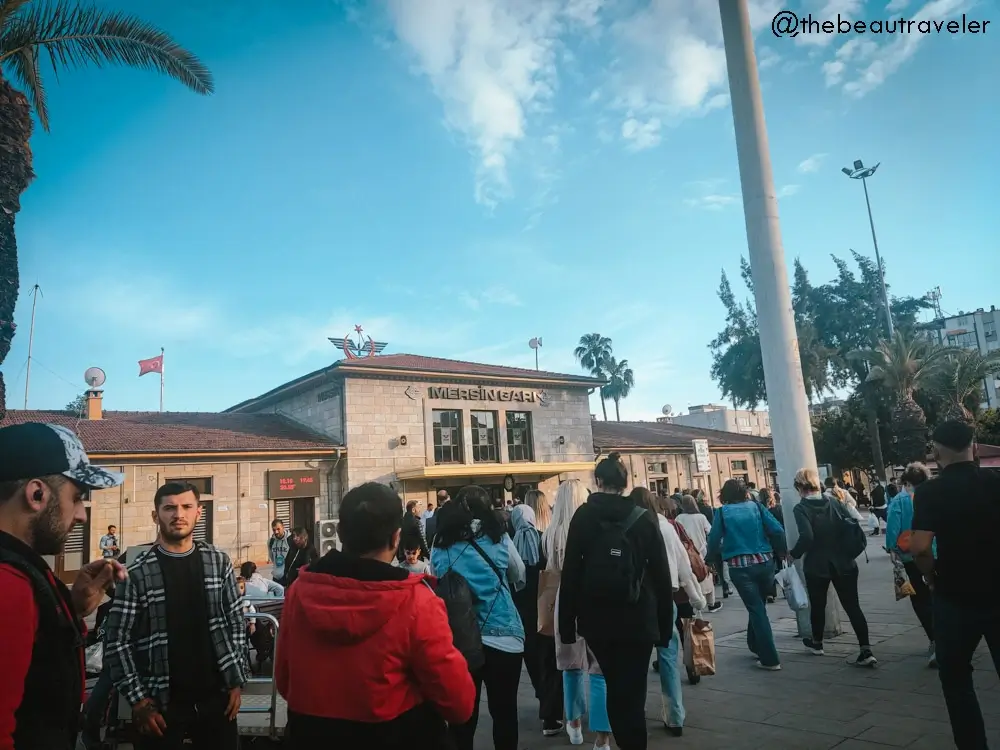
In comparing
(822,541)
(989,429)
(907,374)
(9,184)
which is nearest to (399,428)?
(9,184)

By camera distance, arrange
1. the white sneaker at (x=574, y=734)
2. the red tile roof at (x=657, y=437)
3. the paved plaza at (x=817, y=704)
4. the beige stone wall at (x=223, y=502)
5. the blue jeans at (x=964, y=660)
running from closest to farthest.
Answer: the blue jeans at (x=964, y=660) < the paved plaza at (x=817, y=704) < the white sneaker at (x=574, y=734) < the beige stone wall at (x=223, y=502) < the red tile roof at (x=657, y=437)

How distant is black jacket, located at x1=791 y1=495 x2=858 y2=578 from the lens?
253 inches

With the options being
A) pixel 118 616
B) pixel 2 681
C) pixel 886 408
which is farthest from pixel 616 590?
pixel 886 408

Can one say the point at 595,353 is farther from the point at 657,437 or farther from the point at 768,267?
the point at 768,267

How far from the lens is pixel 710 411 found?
6031 centimetres

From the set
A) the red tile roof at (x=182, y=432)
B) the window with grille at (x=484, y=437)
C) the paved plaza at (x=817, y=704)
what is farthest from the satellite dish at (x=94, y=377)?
the paved plaza at (x=817, y=704)

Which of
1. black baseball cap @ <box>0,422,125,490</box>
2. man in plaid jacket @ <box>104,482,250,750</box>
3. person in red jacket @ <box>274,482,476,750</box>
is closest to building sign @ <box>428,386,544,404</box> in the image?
man in plaid jacket @ <box>104,482,250,750</box>

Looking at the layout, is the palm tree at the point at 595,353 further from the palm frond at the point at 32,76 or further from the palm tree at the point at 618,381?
the palm frond at the point at 32,76

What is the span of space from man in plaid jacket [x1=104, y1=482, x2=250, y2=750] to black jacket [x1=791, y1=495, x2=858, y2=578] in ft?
18.1

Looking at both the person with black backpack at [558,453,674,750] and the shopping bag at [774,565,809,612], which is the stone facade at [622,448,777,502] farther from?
the person with black backpack at [558,453,674,750]

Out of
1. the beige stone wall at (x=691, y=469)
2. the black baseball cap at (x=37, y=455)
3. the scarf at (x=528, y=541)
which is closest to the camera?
the black baseball cap at (x=37, y=455)

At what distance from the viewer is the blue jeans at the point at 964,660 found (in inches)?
133

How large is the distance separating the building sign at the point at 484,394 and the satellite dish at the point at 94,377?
41.5 ft

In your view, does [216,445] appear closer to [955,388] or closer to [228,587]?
[228,587]
